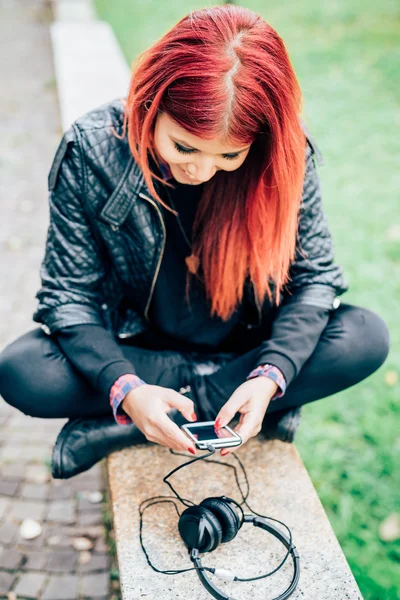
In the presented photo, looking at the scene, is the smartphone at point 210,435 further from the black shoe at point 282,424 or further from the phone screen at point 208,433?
the black shoe at point 282,424

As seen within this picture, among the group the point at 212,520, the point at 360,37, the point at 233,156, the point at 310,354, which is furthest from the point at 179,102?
the point at 360,37

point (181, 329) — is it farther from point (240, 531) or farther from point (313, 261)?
point (240, 531)

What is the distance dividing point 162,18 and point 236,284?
21.6 feet

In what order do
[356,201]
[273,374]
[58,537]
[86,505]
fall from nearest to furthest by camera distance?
1. [273,374]
2. [58,537]
3. [86,505]
4. [356,201]

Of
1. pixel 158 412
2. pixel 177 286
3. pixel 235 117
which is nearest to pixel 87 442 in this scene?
pixel 158 412

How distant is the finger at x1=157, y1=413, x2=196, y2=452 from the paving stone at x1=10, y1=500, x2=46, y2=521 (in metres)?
0.98

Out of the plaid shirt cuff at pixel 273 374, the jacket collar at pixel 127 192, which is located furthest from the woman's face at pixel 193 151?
the plaid shirt cuff at pixel 273 374

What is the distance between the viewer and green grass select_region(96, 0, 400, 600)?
Result: 8.46 feet

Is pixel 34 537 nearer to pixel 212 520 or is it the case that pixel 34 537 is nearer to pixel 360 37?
pixel 212 520

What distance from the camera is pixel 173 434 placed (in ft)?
6.21

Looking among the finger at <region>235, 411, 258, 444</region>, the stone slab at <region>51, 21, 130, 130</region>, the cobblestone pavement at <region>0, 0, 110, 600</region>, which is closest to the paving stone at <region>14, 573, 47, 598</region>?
the cobblestone pavement at <region>0, 0, 110, 600</region>

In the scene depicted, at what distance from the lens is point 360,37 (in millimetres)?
7684

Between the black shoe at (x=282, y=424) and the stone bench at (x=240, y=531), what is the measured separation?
1.6 inches

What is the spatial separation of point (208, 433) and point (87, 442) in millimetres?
445
